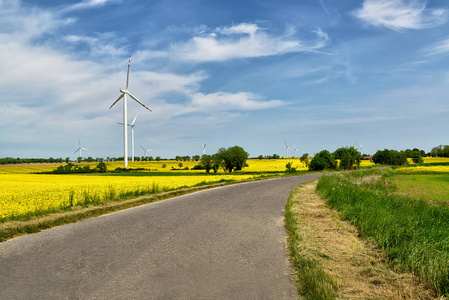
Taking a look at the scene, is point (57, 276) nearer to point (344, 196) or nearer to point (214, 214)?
point (214, 214)

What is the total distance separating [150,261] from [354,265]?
4.12 metres

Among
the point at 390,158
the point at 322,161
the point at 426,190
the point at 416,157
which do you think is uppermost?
the point at 416,157

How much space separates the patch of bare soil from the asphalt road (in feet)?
2.61

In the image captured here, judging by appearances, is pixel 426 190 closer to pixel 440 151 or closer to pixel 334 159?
pixel 334 159

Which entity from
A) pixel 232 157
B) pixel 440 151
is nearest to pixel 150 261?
pixel 232 157

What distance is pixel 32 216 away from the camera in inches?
437

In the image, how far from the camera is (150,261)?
6.20m

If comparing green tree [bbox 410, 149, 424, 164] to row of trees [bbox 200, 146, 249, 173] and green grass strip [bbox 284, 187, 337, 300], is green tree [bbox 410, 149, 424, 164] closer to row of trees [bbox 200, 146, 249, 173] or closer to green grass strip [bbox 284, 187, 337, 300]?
row of trees [bbox 200, 146, 249, 173]

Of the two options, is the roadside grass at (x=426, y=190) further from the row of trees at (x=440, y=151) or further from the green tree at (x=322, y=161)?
the row of trees at (x=440, y=151)

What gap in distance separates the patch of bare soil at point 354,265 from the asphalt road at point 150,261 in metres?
0.80

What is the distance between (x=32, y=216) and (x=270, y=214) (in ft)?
29.3

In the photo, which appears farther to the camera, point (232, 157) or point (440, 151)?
point (440, 151)

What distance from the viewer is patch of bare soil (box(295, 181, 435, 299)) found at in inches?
188

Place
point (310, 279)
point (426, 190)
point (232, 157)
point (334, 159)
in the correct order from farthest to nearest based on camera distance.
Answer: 1. point (232, 157)
2. point (334, 159)
3. point (426, 190)
4. point (310, 279)
